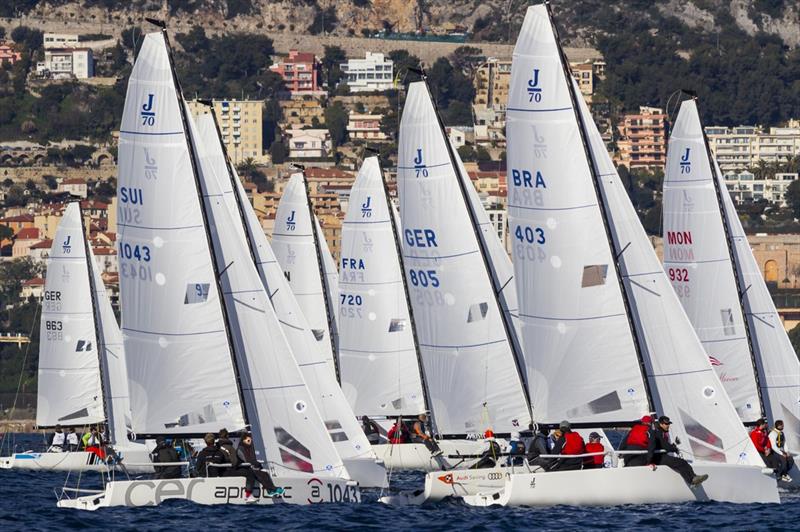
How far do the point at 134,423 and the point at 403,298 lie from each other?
11835 millimetres

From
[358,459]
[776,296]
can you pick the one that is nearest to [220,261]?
[358,459]

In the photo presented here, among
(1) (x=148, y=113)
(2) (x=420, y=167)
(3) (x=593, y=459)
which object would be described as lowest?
(3) (x=593, y=459)

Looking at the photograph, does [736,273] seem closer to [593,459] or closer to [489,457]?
[489,457]

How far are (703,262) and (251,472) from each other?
31.6ft

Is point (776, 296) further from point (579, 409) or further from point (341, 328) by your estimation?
point (579, 409)

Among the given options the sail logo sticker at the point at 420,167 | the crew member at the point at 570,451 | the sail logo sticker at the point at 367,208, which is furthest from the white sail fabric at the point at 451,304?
the sail logo sticker at the point at 367,208

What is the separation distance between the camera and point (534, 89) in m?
27.1

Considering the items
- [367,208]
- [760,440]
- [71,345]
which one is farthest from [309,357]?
[71,345]

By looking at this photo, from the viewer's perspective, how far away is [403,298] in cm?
3872

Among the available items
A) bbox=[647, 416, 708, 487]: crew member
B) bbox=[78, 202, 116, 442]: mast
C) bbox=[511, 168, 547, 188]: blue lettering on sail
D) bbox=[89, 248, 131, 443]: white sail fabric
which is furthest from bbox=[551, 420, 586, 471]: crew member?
bbox=[78, 202, 116, 442]: mast

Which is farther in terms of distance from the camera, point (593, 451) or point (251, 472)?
point (593, 451)

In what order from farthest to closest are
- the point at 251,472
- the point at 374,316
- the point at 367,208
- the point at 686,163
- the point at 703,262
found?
the point at 367,208
the point at 374,316
the point at 686,163
the point at 703,262
the point at 251,472

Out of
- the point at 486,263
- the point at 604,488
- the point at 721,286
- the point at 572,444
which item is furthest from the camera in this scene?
the point at 721,286

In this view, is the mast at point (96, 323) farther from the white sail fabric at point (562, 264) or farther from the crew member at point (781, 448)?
the white sail fabric at point (562, 264)
